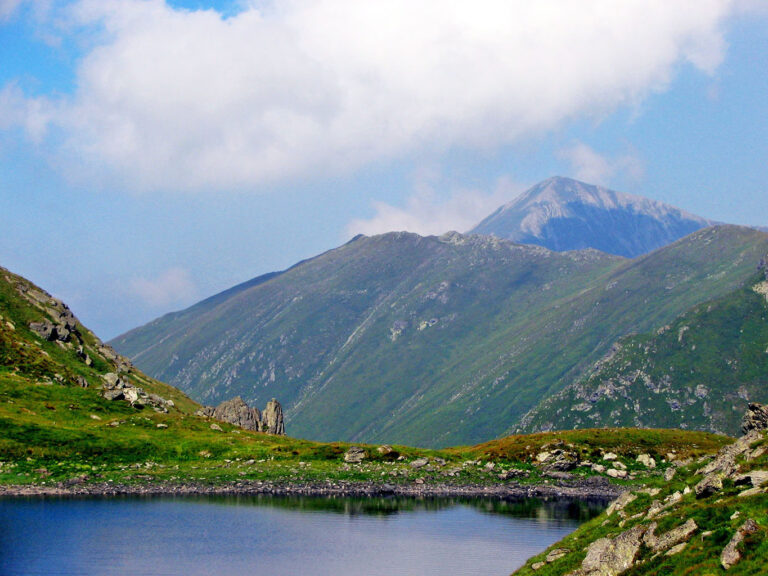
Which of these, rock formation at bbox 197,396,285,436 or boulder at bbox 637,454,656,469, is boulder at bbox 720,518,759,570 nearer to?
boulder at bbox 637,454,656,469

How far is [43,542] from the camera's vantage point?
64500mm

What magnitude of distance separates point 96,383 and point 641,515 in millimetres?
120823

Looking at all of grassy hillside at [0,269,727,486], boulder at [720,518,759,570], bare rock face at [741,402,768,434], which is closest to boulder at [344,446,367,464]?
grassy hillside at [0,269,727,486]

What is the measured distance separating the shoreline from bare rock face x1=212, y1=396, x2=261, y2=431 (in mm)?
76902

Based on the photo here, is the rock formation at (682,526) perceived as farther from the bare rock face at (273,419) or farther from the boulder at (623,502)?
the bare rock face at (273,419)

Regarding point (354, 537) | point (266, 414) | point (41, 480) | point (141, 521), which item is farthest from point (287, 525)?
point (266, 414)

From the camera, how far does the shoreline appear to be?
9444 centimetres

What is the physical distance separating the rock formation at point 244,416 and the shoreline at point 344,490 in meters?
72.5

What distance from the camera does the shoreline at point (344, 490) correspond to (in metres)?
94.4

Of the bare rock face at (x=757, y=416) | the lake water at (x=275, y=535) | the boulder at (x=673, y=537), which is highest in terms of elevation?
the bare rock face at (x=757, y=416)

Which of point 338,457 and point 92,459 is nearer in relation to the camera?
point 92,459

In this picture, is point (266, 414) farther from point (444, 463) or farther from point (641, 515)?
point (641, 515)

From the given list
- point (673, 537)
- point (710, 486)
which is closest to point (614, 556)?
point (673, 537)

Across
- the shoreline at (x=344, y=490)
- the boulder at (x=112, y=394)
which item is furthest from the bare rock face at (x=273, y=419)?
the shoreline at (x=344, y=490)
